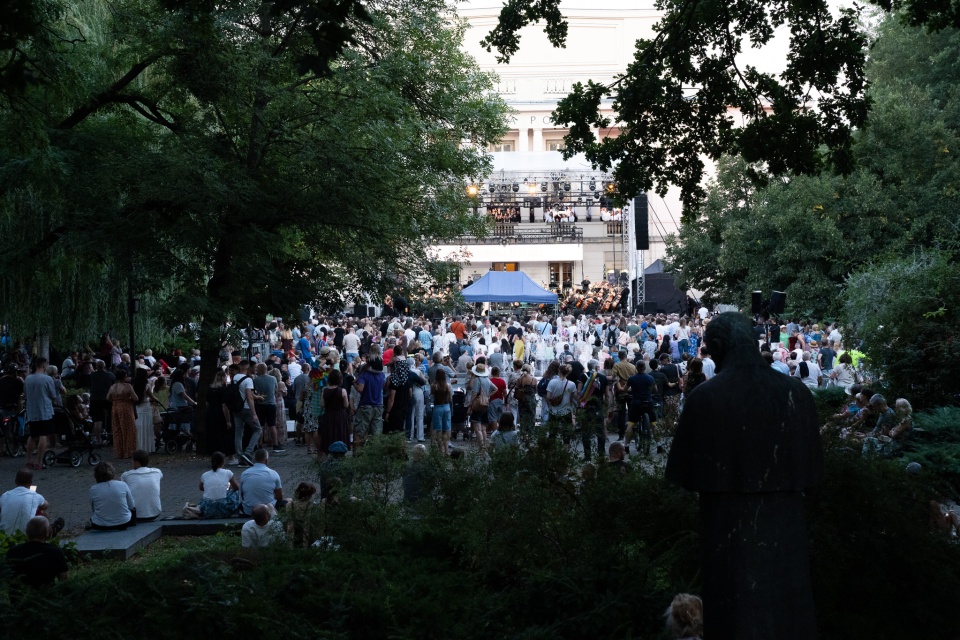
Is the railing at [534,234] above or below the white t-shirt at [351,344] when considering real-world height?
above

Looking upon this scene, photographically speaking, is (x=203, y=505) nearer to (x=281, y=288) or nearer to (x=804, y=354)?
(x=281, y=288)

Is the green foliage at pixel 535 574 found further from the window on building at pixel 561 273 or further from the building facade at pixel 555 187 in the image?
the window on building at pixel 561 273

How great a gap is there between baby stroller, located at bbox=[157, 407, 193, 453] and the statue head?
46.6ft

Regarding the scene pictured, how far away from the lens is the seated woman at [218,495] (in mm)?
11273

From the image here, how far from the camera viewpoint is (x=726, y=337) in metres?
4.08

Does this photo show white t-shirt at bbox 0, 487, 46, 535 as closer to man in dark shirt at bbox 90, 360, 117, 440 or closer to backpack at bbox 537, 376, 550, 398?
man in dark shirt at bbox 90, 360, 117, 440

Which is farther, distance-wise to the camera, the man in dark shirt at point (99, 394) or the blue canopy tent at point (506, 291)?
the blue canopy tent at point (506, 291)

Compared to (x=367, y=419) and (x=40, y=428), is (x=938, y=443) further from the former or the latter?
(x=40, y=428)

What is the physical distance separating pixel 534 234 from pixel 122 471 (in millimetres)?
47327

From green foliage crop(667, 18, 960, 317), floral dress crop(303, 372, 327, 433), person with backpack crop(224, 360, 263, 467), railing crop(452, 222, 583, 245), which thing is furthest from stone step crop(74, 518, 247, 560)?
railing crop(452, 222, 583, 245)

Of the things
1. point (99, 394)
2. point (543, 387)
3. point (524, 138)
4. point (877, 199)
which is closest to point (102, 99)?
point (99, 394)

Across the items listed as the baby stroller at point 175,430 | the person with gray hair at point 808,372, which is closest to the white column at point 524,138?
the person with gray hair at point 808,372

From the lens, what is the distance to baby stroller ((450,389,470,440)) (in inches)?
717

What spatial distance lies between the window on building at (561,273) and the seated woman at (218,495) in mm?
55332
